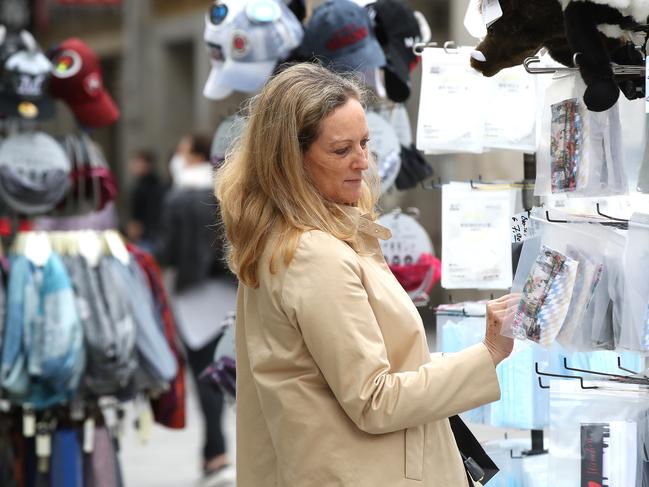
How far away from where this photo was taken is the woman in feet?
7.77

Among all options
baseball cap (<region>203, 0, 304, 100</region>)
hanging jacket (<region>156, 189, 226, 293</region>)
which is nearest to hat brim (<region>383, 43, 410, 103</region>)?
baseball cap (<region>203, 0, 304, 100</region>)

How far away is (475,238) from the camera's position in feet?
11.1

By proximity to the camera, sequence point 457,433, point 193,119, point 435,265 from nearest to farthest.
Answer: point 457,433 < point 435,265 < point 193,119

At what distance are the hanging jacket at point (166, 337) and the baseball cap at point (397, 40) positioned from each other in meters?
1.74

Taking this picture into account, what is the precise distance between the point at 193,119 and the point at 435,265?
13558 millimetres

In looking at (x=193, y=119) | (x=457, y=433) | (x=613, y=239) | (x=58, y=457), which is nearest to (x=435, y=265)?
(x=457, y=433)

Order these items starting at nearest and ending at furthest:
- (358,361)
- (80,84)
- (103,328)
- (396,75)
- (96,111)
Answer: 1. (358,361)
2. (396,75)
3. (103,328)
4. (80,84)
5. (96,111)

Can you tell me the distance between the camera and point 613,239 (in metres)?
2.51

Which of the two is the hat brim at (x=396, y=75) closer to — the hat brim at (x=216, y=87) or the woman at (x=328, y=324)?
the hat brim at (x=216, y=87)

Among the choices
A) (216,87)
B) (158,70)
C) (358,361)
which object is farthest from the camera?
(158,70)

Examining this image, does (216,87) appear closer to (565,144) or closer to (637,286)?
(565,144)

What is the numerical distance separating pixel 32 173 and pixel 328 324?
10.2 feet

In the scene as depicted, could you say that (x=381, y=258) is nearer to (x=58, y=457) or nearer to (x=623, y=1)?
(x=623, y=1)

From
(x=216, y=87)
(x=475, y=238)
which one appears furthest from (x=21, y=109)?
(x=475, y=238)
